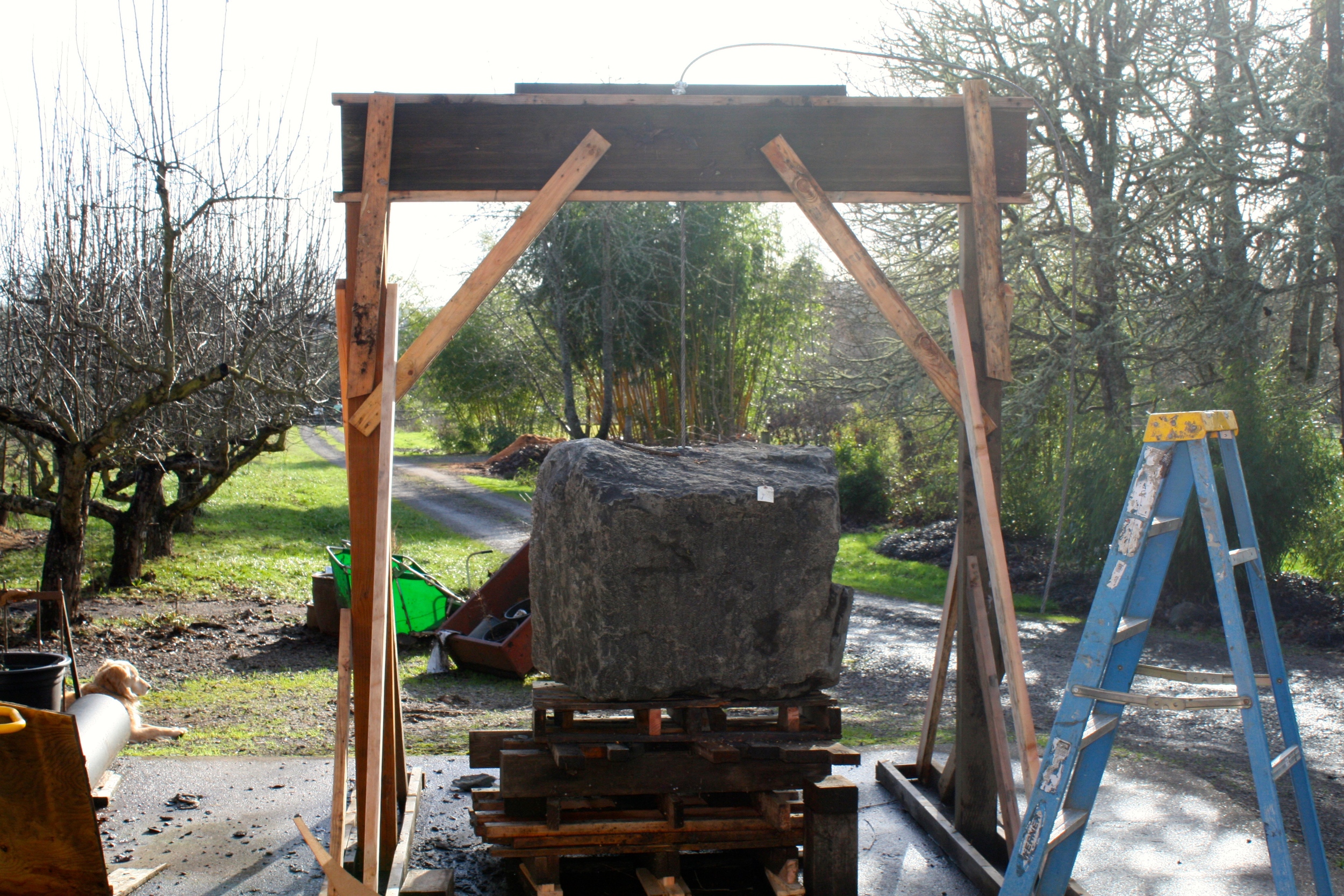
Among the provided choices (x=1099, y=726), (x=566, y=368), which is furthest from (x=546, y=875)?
(x=566, y=368)

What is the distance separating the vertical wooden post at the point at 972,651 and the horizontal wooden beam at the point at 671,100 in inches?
16.6

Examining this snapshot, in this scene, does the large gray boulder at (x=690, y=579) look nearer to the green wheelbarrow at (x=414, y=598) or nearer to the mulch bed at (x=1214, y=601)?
the green wheelbarrow at (x=414, y=598)

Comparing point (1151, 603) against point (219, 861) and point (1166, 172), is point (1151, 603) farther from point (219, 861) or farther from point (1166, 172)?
point (1166, 172)

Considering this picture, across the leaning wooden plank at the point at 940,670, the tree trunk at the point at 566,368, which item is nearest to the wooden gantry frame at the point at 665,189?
the leaning wooden plank at the point at 940,670

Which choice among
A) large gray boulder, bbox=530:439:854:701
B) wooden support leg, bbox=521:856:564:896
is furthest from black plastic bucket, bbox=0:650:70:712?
large gray boulder, bbox=530:439:854:701

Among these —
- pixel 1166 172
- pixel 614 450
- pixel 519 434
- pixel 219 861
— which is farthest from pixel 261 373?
pixel 519 434

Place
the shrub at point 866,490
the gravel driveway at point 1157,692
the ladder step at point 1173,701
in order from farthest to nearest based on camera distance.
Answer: the shrub at point 866,490, the gravel driveway at point 1157,692, the ladder step at point 1173,701

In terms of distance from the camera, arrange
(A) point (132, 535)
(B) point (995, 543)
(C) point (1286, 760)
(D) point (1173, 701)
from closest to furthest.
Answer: (D) point (1173, 701) → (C) point (1286, 760) → (B) point (995, 543) → (A) point (132, 535)

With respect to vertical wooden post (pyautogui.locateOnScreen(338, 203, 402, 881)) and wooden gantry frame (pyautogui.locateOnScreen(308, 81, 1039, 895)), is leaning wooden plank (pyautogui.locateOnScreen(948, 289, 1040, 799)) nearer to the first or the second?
wooden gantry frame (pyautogui.locateOnScreen(308, 81, 1039, 895))

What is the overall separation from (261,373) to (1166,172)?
9.88m

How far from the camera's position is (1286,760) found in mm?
2607

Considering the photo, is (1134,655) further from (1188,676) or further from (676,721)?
(676,721)

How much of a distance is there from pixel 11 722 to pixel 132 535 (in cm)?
842

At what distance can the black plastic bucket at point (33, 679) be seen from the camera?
15.1 feet
